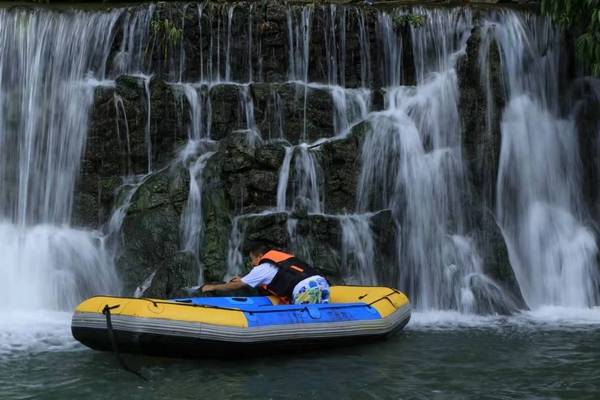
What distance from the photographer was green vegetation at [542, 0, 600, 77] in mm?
12523

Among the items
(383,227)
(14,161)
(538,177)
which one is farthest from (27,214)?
(538,177)

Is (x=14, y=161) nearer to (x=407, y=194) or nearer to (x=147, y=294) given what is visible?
(x=147, y=294)

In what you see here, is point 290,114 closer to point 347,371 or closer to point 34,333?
point 34,333

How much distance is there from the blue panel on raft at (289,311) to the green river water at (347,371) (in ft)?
1.38

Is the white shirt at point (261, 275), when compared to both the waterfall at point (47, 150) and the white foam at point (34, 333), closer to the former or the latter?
the white foam at point (34, 333)

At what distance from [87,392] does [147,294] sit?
4.26 meters

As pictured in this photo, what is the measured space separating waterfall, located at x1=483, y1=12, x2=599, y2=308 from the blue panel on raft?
4515mm

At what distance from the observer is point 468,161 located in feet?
44.6

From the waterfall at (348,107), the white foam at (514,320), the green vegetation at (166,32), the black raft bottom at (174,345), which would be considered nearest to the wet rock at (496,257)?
the white foam at (514,320)

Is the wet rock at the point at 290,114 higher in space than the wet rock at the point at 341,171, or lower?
higher

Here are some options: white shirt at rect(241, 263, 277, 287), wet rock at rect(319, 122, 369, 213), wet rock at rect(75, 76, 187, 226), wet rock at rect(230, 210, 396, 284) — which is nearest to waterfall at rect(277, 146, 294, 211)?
wet rock at rect(230, 210, 396, 284)

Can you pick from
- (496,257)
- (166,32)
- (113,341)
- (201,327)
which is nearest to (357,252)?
(496,257)

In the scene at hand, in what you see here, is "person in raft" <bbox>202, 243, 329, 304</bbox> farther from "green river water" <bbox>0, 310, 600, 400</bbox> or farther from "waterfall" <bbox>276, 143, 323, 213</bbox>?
"waterfall" <bbox>276, 143, 323, 213</bbox>

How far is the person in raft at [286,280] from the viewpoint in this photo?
9469mm
